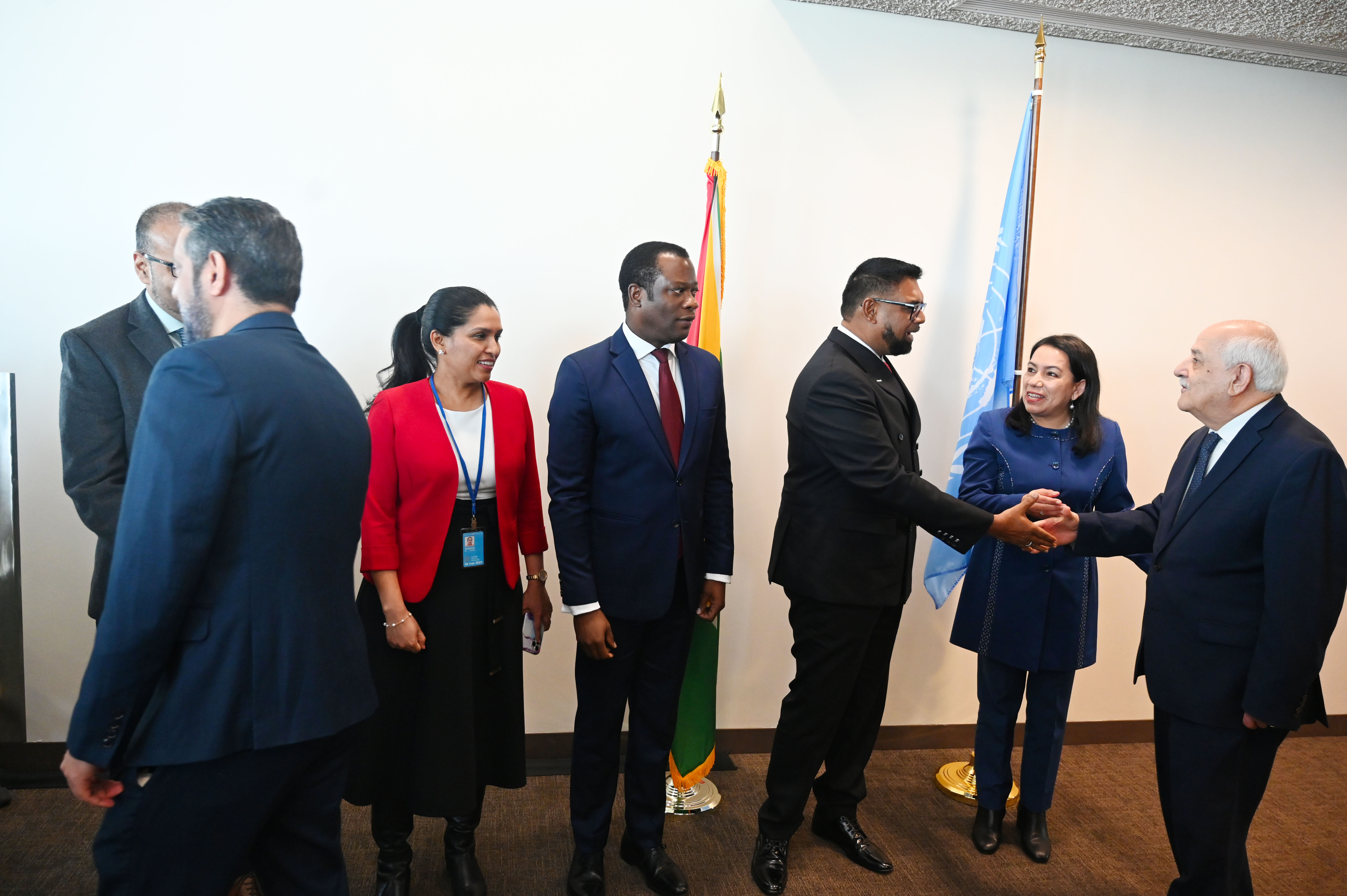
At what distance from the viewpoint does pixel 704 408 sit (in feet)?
8.14

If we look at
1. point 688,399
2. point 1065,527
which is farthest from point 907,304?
point 1065,527

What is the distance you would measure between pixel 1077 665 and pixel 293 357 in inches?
104

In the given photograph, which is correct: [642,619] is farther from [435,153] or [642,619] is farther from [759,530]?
[435,153]

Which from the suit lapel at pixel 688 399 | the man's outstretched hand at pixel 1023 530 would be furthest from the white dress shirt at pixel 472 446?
the man's outstretched hand at pixel 1023 530

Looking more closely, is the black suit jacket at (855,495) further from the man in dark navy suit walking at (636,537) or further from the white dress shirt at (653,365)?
the white dress shirt at (653,365)

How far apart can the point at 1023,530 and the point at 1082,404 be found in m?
0.61

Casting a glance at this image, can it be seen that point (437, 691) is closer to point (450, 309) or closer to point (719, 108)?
point (450, 309)

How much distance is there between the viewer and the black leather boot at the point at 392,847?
2328mm

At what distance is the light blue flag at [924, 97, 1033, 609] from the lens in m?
3.37

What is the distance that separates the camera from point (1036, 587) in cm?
281

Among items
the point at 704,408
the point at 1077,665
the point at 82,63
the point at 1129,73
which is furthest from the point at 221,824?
the point at 1129,73

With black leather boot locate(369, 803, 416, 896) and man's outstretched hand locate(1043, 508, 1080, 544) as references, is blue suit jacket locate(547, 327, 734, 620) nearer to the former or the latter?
black leather boot locate(369, 803, 416, 896)

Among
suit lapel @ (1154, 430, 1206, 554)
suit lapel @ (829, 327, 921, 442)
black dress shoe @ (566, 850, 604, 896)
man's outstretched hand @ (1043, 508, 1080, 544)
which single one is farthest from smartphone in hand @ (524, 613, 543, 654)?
suit lapel @ (1154, 430, 1206, 554)

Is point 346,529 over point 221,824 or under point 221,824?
over
